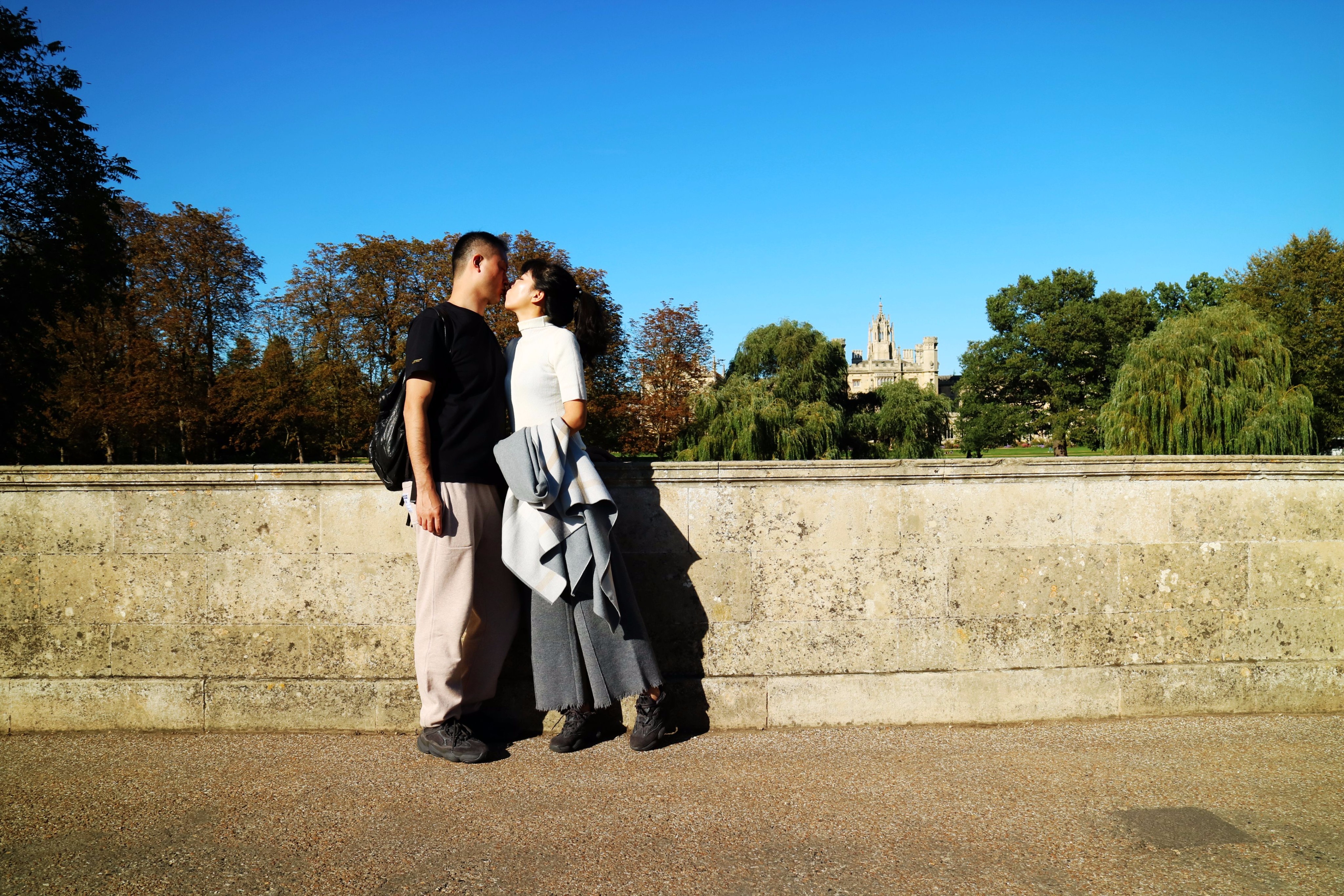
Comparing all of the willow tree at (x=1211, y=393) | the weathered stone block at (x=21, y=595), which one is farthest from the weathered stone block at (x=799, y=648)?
the willow tree at (x=1211, y=393)

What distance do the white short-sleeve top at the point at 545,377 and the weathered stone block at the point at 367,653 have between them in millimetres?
1236

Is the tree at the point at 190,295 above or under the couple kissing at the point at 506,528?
above

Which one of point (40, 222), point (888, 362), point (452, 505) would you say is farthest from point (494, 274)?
point (888, 362)

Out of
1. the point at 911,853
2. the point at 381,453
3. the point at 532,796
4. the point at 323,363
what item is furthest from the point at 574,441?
the point at 323,363

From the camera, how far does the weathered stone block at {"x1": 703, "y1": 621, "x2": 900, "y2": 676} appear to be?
12.6 feet

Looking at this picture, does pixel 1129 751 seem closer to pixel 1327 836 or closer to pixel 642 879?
pixel 1327 836

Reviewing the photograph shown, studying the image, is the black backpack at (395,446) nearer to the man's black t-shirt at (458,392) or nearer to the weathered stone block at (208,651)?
the man's black t-shirt at (458,392)

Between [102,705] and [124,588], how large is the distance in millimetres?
573

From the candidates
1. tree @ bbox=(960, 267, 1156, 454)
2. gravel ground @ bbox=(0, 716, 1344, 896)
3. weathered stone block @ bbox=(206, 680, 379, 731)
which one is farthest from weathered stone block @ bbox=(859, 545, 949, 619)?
tree @ bbox=(960, 267, 1156, 454)

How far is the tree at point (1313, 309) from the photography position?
34.7 meters

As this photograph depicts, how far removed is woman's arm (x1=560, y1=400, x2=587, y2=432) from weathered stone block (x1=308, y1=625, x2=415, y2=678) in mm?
1324

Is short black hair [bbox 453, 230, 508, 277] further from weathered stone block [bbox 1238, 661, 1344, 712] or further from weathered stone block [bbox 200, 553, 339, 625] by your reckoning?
weathered stone block [bbox 1238, 661, 1344, 712]

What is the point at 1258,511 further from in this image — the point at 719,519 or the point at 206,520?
the point at 206,520

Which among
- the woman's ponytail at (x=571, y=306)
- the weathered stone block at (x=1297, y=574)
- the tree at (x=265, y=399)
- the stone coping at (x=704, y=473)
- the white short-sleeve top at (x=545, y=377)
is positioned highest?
the tree at (x=265, y=399)
